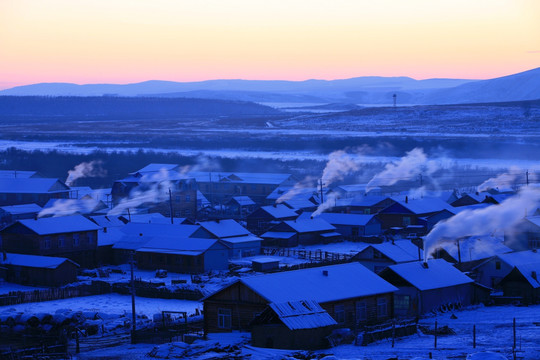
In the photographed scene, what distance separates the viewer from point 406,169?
8094 centimetres

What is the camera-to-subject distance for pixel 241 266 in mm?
40906

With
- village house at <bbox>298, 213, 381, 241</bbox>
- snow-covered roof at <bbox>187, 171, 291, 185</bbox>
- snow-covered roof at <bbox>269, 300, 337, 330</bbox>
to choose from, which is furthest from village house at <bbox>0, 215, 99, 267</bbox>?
snow-covered roof at <bbox>187, 171, 291, 185</bbox>

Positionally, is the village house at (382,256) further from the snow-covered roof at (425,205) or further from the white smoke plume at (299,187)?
the white smoke plume at (299,187)

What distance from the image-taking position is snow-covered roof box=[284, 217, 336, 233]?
4897 cm

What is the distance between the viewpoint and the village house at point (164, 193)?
60.8 meters

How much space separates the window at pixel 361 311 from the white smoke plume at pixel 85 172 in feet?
177

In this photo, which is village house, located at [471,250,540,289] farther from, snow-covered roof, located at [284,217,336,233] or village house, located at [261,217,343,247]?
snow-covered roof, located at [284,217,336,233]

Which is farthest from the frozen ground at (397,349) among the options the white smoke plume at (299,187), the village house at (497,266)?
the white smoke plume at (299,187)

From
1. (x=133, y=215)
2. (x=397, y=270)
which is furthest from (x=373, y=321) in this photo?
(x=133, y=215)

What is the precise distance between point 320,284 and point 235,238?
60.9ft

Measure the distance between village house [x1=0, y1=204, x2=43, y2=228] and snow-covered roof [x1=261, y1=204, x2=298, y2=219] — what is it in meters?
13.4

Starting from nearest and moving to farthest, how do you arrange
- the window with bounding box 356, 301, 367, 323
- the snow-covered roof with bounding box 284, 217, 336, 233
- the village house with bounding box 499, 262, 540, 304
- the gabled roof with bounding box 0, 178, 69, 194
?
1. the window with bounding box 356, 301, 367, 323
2. the village house with bounding box 499, 262, 540, 304
3. the snow-covered roof with bounding box 284, 217, 336, 233
4. the gabled roof with bounding box 0, 178, 69, 194

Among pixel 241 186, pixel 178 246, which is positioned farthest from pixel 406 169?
pixel 178 246

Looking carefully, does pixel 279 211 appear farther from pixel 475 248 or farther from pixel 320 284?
pixel 320 284
